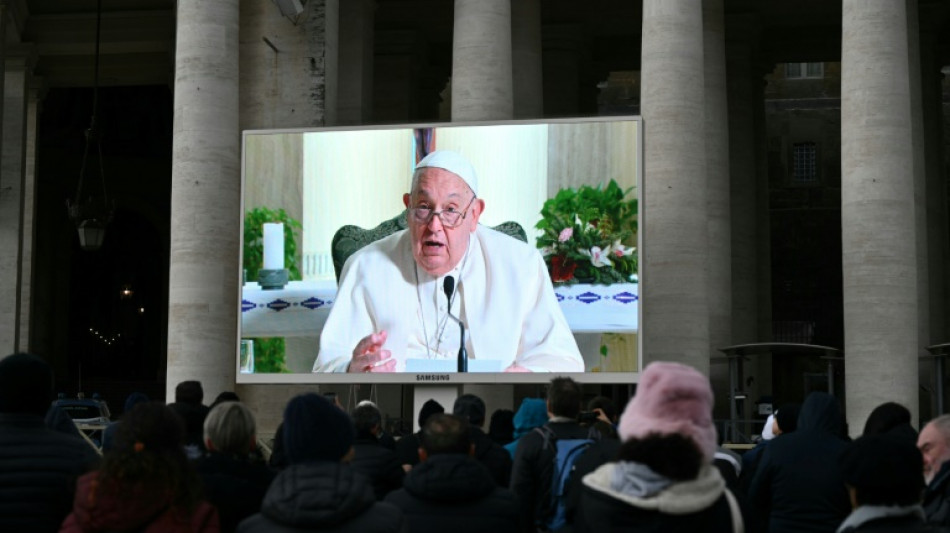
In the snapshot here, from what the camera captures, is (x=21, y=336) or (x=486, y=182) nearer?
(x=486, y=182)

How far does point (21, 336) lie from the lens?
42344 millimetres

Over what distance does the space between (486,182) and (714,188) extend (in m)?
9.11

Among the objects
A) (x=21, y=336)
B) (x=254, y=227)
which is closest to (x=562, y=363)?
(x=254, y=227)

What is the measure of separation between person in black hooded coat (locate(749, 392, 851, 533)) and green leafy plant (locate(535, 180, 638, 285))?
51.8 feet

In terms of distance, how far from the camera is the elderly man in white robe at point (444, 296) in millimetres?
26422

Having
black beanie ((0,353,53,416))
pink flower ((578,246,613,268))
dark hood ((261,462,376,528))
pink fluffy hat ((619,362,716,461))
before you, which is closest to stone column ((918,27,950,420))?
pink flower ((578,246,613,268))

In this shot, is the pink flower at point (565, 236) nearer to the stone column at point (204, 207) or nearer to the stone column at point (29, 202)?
the stone column at point (204, 207)

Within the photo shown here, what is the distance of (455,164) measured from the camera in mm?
27203

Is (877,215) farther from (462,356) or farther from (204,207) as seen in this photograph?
(204,207)

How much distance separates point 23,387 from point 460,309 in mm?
18274

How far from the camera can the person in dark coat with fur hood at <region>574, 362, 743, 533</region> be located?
724cm

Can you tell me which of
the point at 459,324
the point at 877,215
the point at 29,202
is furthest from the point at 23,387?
the point at 29,202

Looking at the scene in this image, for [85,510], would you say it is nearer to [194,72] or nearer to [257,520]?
[257,520]

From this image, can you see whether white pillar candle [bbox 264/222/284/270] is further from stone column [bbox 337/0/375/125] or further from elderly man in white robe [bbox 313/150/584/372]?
stone column [bbox 337/0/375/125]
